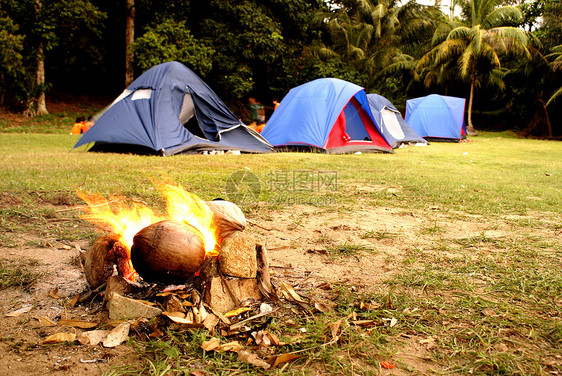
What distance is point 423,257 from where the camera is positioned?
2.51m

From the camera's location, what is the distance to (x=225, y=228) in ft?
6.70

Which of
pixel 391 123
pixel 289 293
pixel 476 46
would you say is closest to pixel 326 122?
pixel 391 123

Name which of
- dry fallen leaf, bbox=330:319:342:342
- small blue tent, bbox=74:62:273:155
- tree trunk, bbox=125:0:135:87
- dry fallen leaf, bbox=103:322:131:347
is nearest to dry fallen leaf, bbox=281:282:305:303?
dry fallen leaf, bbox=330:319:342:342

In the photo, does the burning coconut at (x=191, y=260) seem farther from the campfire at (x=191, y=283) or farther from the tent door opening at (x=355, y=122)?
the tent door opening at (x=355, y=122)

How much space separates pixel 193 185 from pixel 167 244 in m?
2.84

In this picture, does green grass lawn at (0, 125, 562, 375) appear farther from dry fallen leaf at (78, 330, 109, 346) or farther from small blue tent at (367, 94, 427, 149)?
small blue tent at (367, 94, 427, 149)

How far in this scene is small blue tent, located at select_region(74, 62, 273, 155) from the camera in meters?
8.31

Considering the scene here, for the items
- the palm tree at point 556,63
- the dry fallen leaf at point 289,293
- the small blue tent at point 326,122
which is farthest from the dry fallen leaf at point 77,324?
the palm tree at point 556,63

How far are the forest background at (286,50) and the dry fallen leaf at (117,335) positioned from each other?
15415 millimetres

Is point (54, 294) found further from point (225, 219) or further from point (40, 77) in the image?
point (40, 77)

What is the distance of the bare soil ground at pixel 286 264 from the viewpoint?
142 cm

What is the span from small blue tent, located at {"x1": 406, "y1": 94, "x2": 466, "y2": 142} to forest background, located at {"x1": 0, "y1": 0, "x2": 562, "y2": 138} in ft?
11.9

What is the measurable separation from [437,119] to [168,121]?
523 inches

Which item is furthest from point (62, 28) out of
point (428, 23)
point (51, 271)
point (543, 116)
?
point (543, 116)
